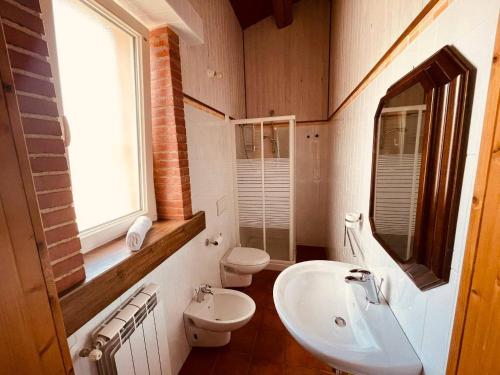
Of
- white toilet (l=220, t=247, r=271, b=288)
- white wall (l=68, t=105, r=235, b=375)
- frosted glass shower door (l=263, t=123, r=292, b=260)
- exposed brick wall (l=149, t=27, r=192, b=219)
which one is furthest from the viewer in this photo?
frosted glass shower door (l=263, t=123, r=292, b=260)

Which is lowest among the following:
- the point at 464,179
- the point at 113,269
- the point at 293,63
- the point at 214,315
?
the point at 214,315

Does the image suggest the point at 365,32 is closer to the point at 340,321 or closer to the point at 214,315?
the point at 340,321

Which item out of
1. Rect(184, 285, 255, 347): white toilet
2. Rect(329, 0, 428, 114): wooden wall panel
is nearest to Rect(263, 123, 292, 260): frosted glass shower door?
Rect(329, 0, 428, 114): wooden wall panel

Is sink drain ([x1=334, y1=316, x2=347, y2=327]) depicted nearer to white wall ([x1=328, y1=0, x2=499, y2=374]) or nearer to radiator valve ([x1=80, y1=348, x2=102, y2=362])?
white wall ([x1=328, y1=0, x2=499, y2=374])

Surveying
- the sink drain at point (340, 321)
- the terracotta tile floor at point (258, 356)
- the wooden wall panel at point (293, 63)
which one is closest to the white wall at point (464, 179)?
the sink drain at point (340, 321)

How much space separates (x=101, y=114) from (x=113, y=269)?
0.84 meters

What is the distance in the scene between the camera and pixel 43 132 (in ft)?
2.42

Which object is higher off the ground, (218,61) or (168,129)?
(218,61)

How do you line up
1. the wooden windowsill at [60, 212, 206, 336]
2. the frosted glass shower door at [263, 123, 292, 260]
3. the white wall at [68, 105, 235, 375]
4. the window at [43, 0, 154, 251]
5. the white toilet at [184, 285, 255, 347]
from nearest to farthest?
the wooden windowsill at [60, 212, 206, 336] → the window at [43, 0, 154, 251] → the white wall at [68, 105, 235, 375] → the white toilet at [184, 285, 255, 347] → the frosted glass shower door at [263, 123, 292, 260]

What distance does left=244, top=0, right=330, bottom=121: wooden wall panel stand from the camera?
2.94m

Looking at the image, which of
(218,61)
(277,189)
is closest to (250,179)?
(277,189)

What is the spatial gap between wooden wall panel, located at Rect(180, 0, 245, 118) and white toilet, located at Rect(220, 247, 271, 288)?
5.33 ft

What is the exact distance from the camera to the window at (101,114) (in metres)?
1.02

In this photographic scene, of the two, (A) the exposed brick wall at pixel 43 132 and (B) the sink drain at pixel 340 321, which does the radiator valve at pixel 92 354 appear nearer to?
(A) the exposed brick wall at pixel 43 132
